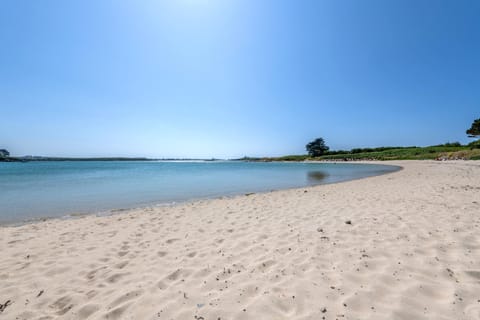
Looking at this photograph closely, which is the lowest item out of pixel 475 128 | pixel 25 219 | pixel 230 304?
pixel 25 219

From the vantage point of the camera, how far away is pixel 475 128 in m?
42.7

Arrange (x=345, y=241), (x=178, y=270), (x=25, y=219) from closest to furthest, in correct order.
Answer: (x=178, y=270) < (x=345, y=241) < (x=25, y=219)

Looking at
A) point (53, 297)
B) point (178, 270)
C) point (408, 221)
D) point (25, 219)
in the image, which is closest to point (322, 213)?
point (408, 221)

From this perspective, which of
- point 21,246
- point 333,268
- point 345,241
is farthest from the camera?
point 21,246

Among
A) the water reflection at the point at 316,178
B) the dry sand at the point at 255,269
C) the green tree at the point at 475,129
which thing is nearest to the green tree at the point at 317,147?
the green tree at the point at 475,129

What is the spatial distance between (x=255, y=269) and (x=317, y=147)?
110 meters

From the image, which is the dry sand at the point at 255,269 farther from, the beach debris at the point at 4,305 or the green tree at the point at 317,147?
the green tree at the point at 317,147

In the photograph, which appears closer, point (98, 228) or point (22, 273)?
point (22, 273)

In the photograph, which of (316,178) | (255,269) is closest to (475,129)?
(316,178)

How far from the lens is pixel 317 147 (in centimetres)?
10625

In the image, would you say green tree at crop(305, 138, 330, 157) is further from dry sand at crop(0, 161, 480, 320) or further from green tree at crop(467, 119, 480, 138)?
dry sand at crop(0, 161, 480, 320)

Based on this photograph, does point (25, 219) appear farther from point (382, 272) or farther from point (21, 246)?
point (382, 272)

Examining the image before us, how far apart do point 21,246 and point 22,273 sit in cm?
183

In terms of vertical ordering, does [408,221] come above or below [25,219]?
above
